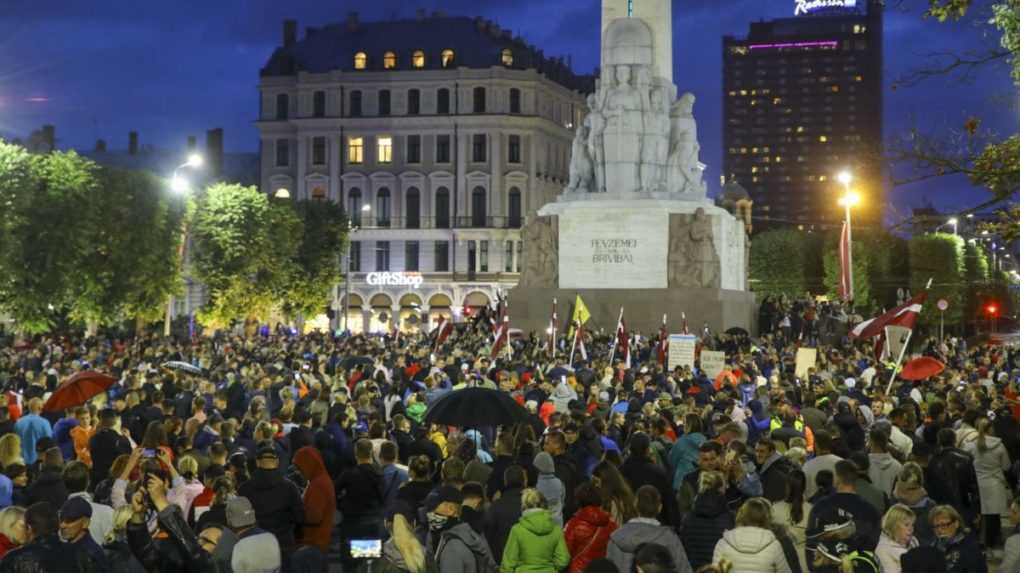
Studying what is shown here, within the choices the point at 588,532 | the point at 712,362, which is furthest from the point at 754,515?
the point at 712,362

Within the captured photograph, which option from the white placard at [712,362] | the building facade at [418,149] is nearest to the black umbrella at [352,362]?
the white placard at [712,362]

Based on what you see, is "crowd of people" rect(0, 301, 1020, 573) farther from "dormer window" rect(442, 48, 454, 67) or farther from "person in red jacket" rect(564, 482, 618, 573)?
"dormer window" rect(442, 48, 454, 67)

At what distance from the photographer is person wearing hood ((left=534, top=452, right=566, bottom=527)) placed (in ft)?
37.7

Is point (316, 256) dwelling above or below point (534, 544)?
above

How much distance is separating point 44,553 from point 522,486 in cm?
372

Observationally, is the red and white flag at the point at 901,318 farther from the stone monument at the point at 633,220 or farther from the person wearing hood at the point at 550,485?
the person wearing hood at the point at 550,485

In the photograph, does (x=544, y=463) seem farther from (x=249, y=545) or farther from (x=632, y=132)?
(x=632, y=132)

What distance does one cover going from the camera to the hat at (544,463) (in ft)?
38.1

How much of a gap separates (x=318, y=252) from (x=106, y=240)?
21.5 m

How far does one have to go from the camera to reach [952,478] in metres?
14.3

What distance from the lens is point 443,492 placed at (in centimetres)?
1008

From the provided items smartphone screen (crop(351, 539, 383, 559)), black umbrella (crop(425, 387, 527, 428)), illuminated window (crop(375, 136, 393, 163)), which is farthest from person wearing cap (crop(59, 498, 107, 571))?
illuminated window (crop(375, 136, 393, 163))

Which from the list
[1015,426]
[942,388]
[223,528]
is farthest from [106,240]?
[223,528]

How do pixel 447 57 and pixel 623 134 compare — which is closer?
pixel 623 134
